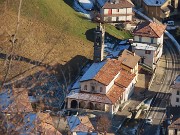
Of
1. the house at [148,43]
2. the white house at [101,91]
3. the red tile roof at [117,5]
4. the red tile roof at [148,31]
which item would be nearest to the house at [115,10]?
the red tile roof at [117,5]

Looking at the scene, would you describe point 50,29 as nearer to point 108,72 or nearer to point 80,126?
point 108,72

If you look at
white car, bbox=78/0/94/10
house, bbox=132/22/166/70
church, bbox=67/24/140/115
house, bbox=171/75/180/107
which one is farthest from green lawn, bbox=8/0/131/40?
house, bbox=171/75/180/107

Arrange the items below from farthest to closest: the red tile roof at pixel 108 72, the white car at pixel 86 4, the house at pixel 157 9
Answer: the house at pixel 157 9 → the white car at pixel 86 4 → the red tile roof at pixel 108 72

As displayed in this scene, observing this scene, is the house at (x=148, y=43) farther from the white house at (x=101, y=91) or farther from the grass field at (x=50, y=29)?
the white house at (x=101, y=91)

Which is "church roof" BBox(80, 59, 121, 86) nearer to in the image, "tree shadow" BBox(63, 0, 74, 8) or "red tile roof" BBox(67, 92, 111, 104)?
"red tile roof" BBox(67, 92, 111, 104)

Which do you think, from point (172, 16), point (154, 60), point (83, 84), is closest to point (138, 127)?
point (83, 84)

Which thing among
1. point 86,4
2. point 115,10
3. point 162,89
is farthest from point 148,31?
point 86,4
